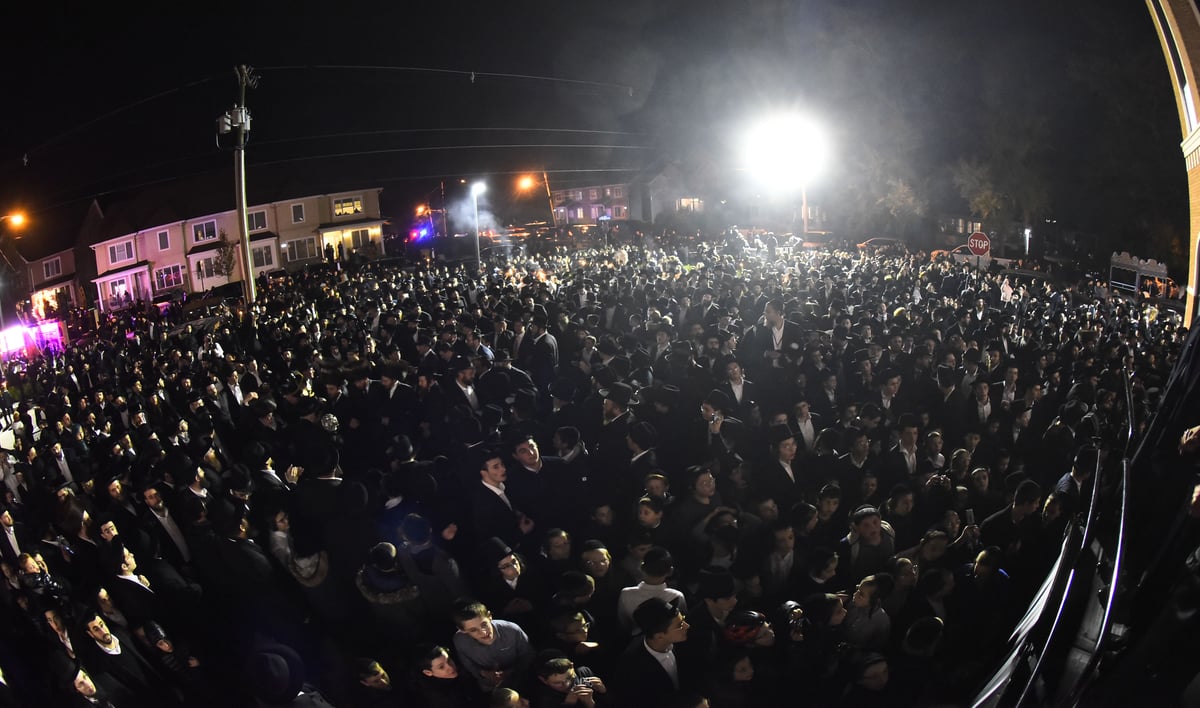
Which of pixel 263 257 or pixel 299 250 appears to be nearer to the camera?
pixel 263 257

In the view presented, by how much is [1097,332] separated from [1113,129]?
19.9 m

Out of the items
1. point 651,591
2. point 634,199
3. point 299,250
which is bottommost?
point 651,591

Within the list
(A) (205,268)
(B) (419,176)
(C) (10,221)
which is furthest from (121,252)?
(B) (419,176)

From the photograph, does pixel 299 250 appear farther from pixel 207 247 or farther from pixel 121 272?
pixel 121 272

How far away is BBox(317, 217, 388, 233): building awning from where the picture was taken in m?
42.0

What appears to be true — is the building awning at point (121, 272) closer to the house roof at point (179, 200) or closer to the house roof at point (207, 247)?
the house roof at point (179, 200)

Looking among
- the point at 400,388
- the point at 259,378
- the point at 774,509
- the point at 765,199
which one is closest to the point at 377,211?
the point at 765,199

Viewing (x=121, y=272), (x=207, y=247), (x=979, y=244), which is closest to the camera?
(x=979, y=244)

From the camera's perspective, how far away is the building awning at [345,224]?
42000 mm

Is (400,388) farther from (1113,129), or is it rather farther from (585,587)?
(1113,129)

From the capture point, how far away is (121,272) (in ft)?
110

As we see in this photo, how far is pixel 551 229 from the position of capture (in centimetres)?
4253

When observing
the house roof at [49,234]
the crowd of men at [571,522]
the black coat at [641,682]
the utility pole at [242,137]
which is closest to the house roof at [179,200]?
the house roof at [49,234]

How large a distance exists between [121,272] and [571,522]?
37.1 meters
